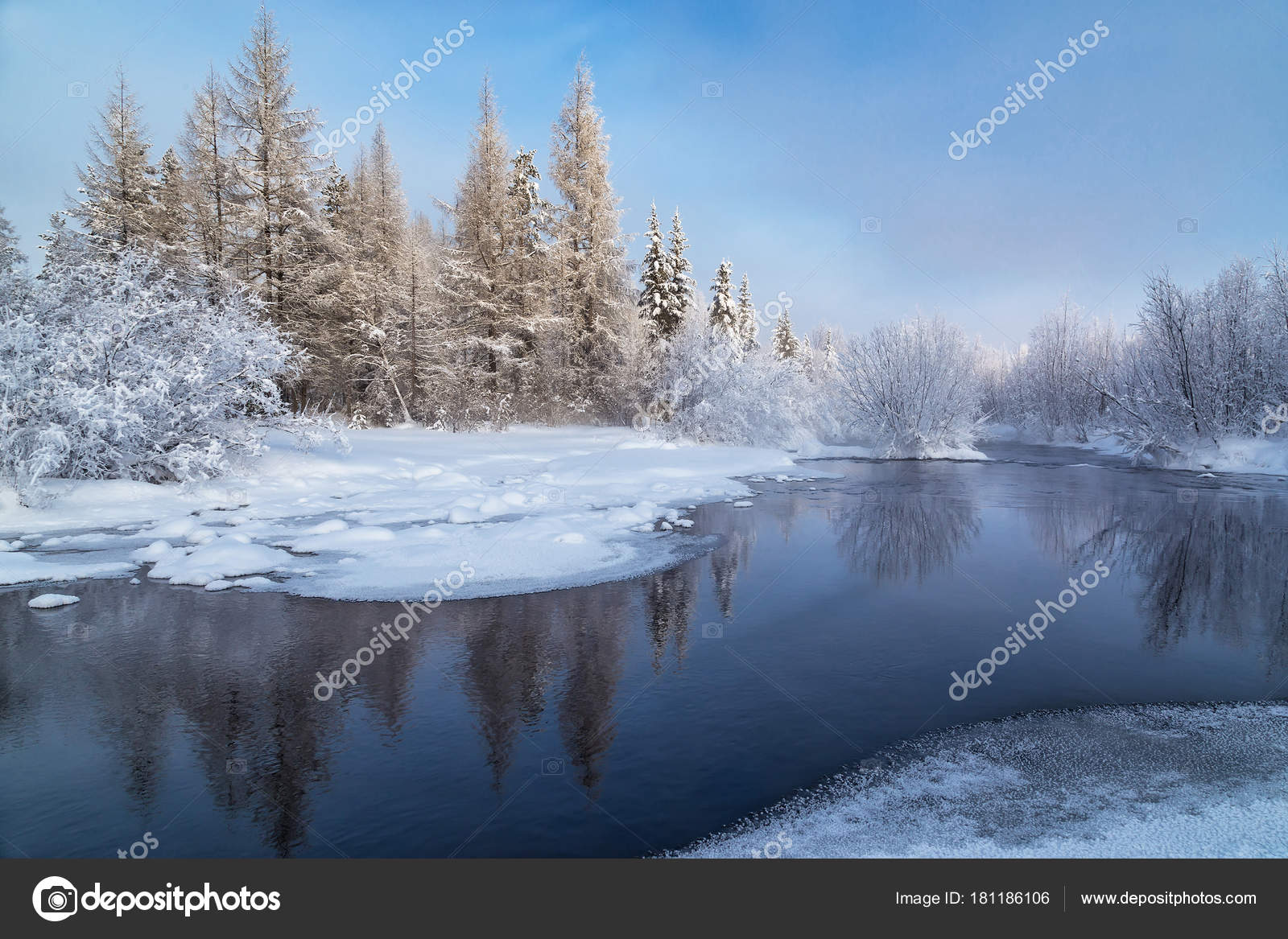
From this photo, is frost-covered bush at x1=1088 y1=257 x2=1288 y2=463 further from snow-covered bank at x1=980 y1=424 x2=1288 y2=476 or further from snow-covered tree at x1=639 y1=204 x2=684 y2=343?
snow-covered tree at x1=639 y1=204 x2=684 y2=343

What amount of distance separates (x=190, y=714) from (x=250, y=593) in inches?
128

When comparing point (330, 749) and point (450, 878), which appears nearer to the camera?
point (450, 878)

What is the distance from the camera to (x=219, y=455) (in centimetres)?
1365

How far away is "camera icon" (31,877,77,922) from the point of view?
310 centimetres

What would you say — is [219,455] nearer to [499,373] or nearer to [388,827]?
[388,827]

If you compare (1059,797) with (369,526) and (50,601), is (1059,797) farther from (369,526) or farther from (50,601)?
(369,526)

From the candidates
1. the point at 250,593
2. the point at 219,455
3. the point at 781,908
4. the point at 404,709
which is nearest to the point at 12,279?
the point at 219,455

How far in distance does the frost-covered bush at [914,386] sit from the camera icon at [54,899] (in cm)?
2881

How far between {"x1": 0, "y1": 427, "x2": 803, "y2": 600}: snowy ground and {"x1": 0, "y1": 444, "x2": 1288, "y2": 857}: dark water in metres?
0.75

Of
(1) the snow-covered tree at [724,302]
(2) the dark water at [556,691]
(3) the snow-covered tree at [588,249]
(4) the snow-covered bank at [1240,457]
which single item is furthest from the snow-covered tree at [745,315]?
(2) the dark water at [556,691]

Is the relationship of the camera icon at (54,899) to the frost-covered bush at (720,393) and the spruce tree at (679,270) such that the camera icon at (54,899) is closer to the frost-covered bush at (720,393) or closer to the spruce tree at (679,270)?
the frost-covered bush at (720,393)

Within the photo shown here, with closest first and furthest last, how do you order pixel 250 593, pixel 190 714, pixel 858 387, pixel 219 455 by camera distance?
pixel 190 714 → pixel 250 593 → pixel 219 455 → pixel 858 387

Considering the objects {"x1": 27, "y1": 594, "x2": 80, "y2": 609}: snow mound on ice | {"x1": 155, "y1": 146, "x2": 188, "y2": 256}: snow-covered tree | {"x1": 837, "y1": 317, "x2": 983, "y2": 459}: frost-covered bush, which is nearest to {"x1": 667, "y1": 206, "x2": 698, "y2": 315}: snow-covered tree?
{"x1": 837, "y1": 317, "x2": 983, "y2": 459}: frost-covered bush

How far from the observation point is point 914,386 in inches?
1133
